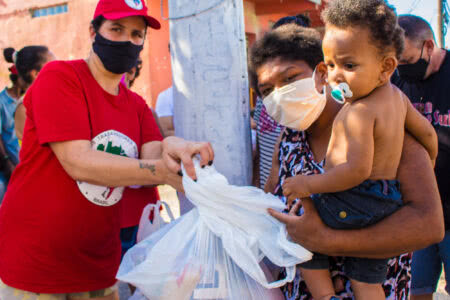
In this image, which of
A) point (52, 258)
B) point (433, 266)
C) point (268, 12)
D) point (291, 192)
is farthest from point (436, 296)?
point (268, 12)

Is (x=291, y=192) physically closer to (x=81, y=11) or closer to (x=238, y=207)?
(x=238, y=207)

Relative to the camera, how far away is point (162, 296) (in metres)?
1.61

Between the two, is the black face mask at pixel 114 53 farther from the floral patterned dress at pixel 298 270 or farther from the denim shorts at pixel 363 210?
the denim shorts at pixel 363 210

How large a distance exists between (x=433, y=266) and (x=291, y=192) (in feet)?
7.48

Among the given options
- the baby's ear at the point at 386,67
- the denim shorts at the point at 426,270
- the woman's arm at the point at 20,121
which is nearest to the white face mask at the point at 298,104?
the baby's ear at the point at 386,67

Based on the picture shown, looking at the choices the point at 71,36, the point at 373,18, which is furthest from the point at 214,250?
the point at 71,36

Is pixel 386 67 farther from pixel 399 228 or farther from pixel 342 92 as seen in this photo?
pixel 399 228

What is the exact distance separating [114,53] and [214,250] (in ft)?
3.61

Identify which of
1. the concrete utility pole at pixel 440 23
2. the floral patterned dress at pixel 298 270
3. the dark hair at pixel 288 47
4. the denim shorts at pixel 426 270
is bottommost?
the denim shorts at pixel 426 270

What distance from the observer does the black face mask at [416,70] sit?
3.12 metres

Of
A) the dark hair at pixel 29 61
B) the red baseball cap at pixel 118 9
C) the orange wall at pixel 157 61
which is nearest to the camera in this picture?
the red baseball cap at pixel 118 9

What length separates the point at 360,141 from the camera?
1.53 metres

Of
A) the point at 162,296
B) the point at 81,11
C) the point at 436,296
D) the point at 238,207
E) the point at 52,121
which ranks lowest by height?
the point at 436,296

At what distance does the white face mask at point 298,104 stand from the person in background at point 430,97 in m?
1.62
